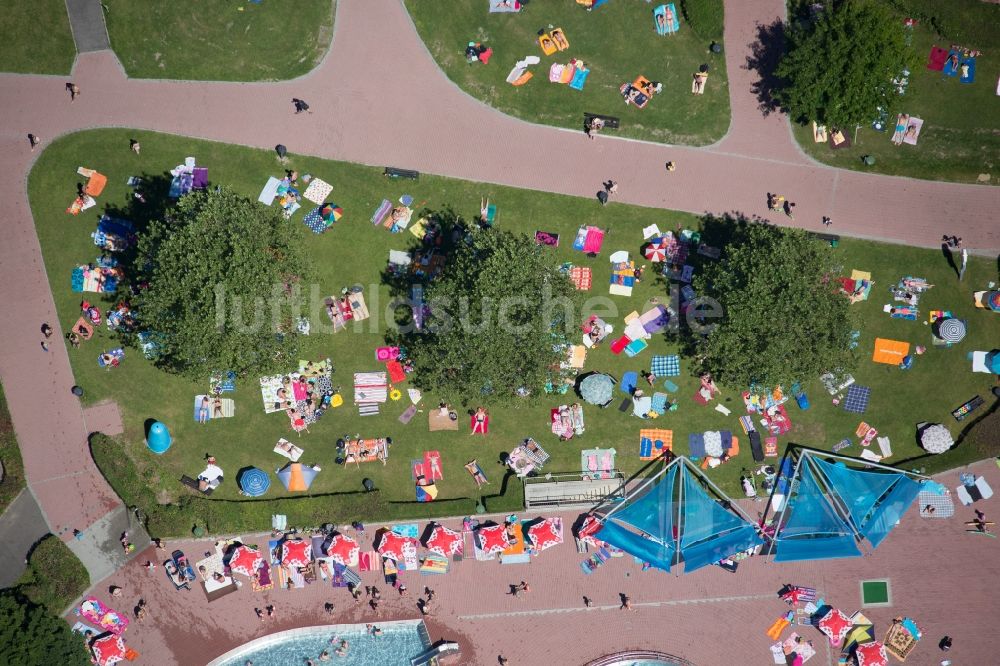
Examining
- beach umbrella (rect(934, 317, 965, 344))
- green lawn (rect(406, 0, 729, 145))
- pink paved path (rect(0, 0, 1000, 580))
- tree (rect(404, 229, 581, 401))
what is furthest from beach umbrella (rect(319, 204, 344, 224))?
beach umbrella (rect(934, 317, 965, 344))

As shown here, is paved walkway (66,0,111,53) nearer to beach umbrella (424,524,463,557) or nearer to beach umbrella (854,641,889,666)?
beach umbrella (424,524,463,557)

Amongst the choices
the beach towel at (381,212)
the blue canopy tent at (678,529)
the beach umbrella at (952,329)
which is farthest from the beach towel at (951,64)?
the beach towel at (381,212)

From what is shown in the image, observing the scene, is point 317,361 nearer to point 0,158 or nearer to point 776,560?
point 0,158

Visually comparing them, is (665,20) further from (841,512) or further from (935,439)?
(841,512)

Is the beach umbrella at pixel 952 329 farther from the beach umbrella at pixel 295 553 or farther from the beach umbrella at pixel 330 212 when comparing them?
the beach umbrella at pixel 295 553

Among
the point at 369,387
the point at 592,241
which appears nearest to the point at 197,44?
the point at 369,387

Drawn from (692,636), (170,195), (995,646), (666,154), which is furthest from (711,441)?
(170,195)
